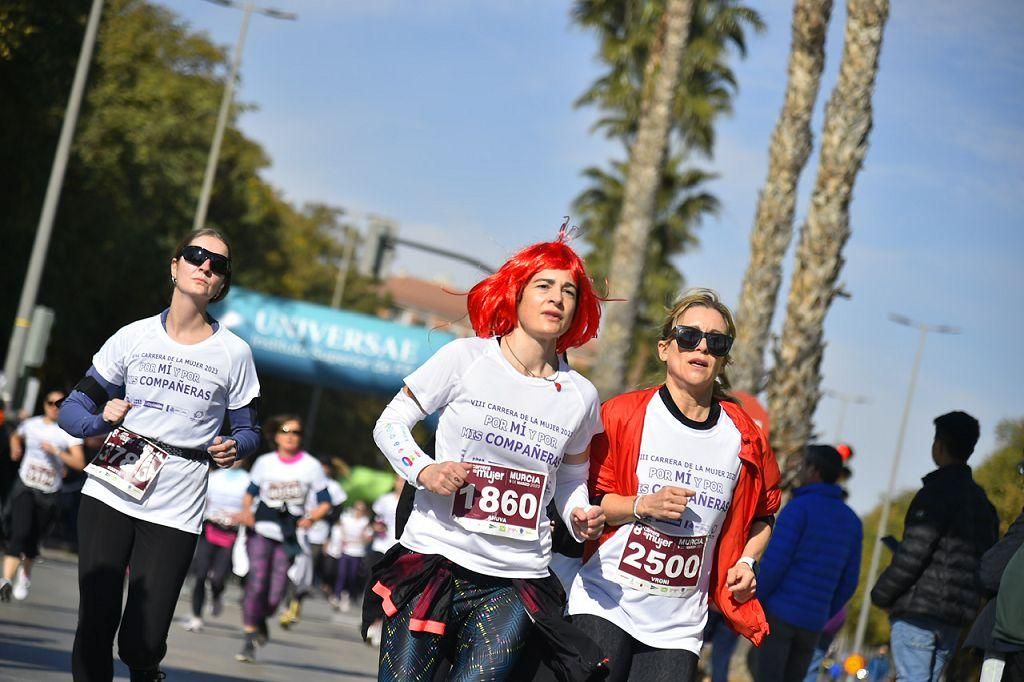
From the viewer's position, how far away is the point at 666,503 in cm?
580

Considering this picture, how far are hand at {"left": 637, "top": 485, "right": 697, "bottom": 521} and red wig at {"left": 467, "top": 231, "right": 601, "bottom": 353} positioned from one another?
673mm

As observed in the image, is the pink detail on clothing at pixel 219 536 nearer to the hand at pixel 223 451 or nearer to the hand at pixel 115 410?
the hand at pixel 223 451

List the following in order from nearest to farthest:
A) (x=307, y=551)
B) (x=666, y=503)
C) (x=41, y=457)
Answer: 1. (x=666, y=503)
2. (x=41, y=457)
3. (x=307, y=551)

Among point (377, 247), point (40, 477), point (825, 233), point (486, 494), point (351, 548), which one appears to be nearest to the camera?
point (486, 494)

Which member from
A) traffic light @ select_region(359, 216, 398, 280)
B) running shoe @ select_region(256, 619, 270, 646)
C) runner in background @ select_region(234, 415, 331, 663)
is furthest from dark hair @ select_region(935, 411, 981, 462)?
traffic light @ select_region(359, 216, 398, 280)

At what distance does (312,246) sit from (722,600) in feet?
243

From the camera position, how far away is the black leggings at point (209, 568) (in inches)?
635

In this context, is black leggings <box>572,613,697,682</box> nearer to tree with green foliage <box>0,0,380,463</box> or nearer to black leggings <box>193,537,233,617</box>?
black leggings <box>193,537,233,617</box>

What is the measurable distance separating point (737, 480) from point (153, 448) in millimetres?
2451

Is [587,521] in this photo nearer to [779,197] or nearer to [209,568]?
[209,568]

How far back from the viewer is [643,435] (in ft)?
20.5

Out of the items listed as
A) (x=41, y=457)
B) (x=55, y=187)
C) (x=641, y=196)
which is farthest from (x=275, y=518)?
(x=55, y=187)

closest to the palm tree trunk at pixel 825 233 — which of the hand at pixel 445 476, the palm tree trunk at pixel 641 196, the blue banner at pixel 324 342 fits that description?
the palm tree trunk at pixel 641 196

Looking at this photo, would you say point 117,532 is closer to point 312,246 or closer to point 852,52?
point 852,52
